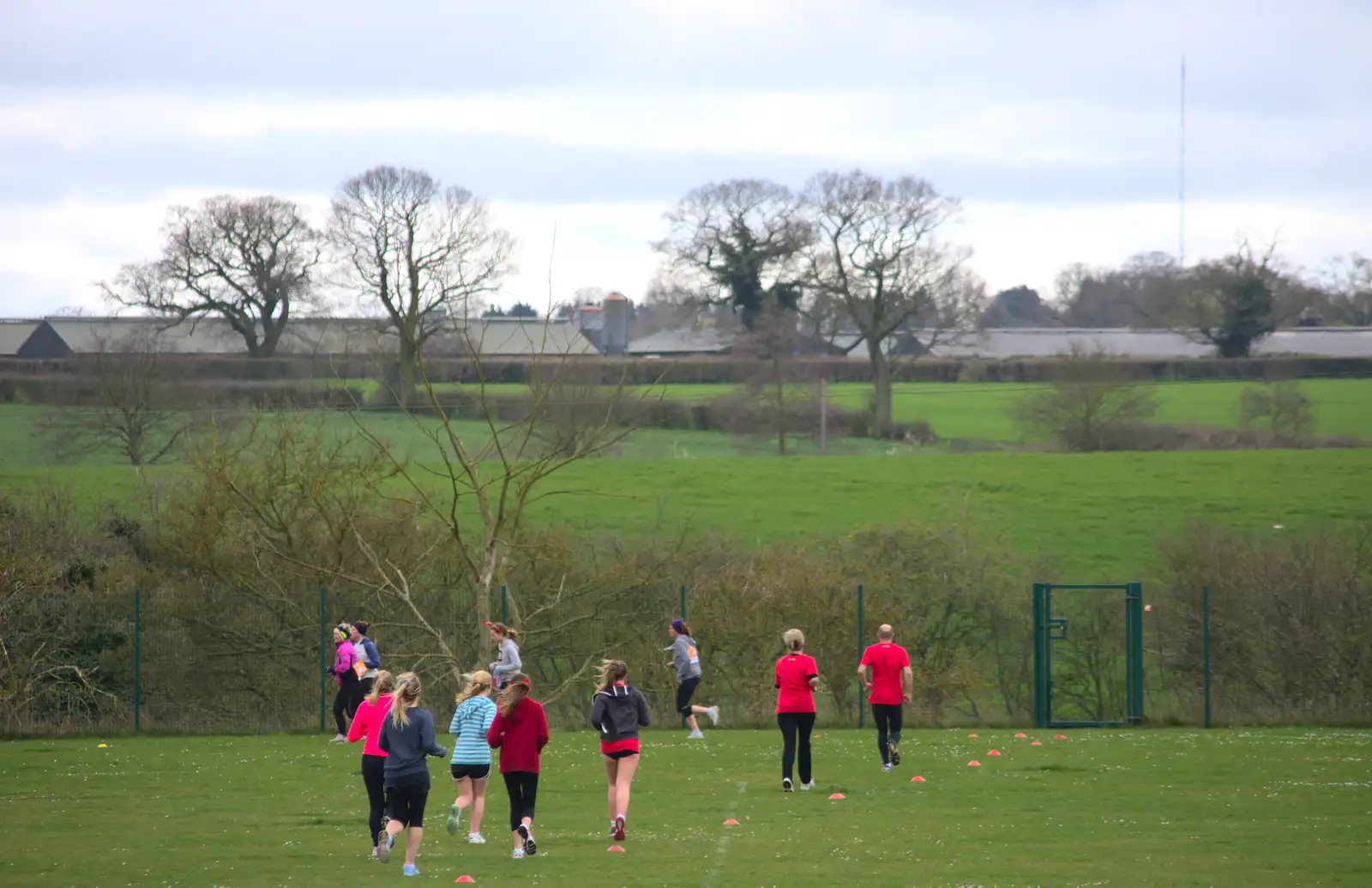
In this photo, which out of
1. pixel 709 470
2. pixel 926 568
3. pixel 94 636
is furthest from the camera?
pixel 709 470

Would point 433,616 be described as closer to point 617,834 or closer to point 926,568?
point 926,568

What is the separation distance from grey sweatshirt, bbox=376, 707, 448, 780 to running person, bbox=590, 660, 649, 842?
1.45 metres

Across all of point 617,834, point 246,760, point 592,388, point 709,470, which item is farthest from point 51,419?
point 617,834

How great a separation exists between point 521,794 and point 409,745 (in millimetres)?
1119

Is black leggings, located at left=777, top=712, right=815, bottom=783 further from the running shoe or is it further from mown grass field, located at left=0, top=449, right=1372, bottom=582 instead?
mown grass field, located at left=0, top=449, right=1372, bottom=582

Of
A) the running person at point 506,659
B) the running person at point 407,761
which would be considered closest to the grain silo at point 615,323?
the running person at point 506,659

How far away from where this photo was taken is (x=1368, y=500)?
128ft

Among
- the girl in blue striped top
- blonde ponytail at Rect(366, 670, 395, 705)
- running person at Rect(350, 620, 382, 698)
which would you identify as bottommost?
running person at Rect(350, 620, 382, 698)

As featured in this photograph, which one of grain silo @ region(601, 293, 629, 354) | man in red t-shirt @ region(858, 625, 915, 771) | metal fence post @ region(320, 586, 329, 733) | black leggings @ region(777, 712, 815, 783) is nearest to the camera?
black leggings @ region(777, 712, 815, 783)

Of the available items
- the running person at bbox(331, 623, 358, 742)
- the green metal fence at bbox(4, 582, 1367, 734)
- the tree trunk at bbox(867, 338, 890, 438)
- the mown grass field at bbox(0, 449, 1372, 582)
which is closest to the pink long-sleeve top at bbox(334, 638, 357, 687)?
the running person at bbox(331, 623, 358, 742)

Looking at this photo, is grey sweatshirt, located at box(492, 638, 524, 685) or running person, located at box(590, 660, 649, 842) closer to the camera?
running person, located at box(590, 660, 649, 842)

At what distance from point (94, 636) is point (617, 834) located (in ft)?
46.6

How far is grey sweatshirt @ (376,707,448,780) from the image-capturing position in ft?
32.9

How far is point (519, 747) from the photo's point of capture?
1069cm
